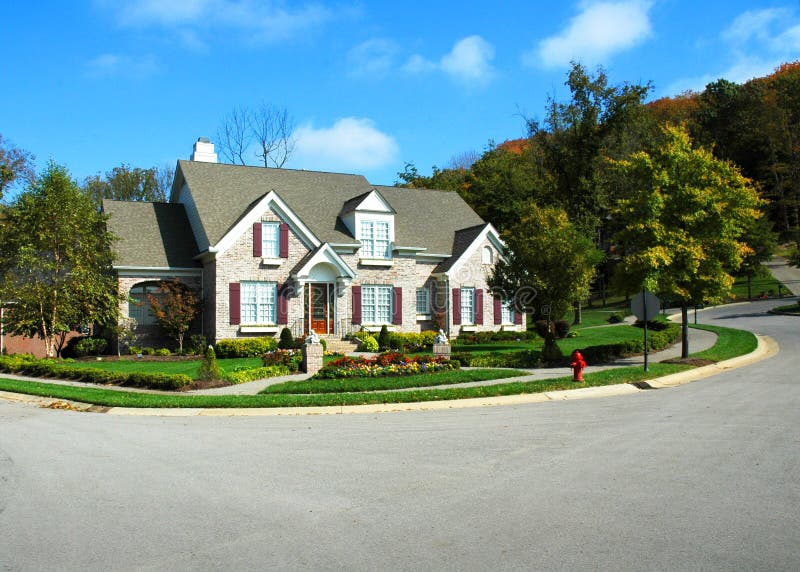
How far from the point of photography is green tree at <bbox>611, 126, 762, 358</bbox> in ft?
73.2

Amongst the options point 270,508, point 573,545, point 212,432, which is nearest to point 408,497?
point 270,508

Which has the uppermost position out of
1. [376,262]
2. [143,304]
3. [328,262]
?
[376,262]

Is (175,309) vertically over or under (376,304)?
under

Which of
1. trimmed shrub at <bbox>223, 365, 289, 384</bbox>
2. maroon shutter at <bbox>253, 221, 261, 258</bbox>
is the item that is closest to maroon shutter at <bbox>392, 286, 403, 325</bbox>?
maroon shutter at <bbox>253, 221, 261, 258</bbox>

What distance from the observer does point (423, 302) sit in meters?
35.5

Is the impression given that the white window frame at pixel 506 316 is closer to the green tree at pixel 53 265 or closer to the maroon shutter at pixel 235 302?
the maroon shutter at pixel 235 302

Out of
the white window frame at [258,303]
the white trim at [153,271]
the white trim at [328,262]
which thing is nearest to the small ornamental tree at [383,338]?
the white trim at [328,262]

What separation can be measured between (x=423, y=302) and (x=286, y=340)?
922 centimetres

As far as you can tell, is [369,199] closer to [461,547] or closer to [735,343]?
[735,343]

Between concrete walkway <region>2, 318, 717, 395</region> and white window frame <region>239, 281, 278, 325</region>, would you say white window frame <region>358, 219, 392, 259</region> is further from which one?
concrete walkway <region>2, 318, 717, 395</region>

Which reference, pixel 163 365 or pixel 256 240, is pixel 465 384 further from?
pixel 256 240

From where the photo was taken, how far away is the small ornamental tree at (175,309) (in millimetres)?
28609

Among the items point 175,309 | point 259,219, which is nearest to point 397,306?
point 259,219

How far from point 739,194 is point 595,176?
30.3 meters
